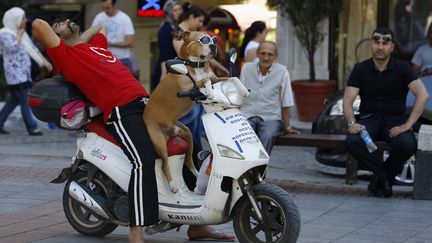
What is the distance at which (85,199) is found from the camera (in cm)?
762

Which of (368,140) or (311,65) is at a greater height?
(368,140)

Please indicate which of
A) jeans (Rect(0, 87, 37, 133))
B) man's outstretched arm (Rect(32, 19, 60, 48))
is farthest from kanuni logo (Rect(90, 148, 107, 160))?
jeans (Rect(0, 87, 37, 133))

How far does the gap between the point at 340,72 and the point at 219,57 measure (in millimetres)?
6101

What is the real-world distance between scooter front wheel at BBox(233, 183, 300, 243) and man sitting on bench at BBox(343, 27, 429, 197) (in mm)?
2704

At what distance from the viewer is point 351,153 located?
9.87m

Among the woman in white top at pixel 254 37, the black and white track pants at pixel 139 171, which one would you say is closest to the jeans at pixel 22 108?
the woman in white top at pixel 254 37

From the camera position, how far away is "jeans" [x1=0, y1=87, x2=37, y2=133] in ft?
46.5

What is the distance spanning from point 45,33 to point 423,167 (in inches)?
154

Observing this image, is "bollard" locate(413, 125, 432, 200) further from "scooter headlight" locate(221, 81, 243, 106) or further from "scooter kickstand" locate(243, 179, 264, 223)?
"scooter kickstand" locate(243, 179, 264, 223)

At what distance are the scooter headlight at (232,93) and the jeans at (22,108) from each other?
7.29m

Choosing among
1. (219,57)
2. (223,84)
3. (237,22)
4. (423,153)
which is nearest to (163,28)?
(219,57)

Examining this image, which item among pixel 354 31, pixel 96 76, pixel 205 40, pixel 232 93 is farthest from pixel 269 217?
pixel 354 31

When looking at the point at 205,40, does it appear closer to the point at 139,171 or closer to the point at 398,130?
the point at 139,171

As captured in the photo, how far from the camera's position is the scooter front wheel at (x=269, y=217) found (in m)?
6.95
